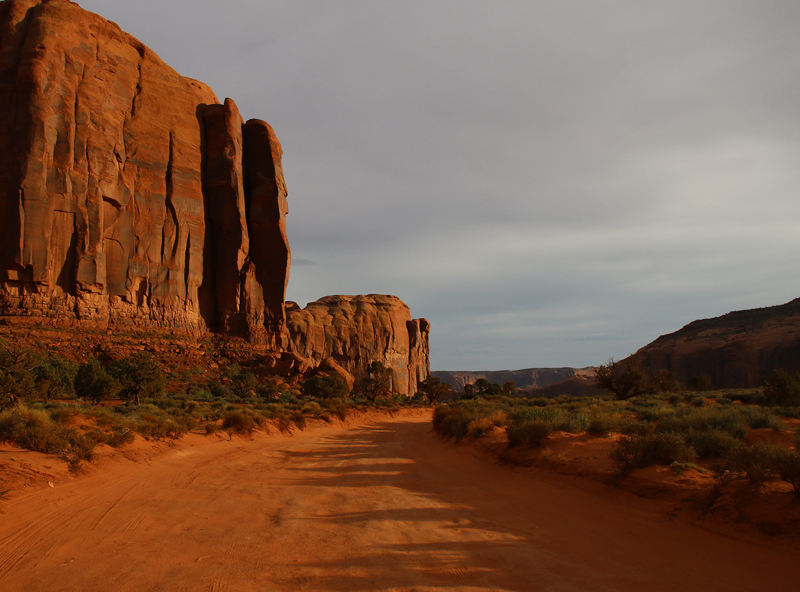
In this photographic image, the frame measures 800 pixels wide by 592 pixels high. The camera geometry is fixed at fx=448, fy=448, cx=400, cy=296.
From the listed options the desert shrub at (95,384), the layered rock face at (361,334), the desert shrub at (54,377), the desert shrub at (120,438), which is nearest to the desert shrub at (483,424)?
the desert shrub at (120,438)

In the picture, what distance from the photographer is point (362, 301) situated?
9738cm

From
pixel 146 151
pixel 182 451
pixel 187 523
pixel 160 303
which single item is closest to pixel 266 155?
pixel 146 151

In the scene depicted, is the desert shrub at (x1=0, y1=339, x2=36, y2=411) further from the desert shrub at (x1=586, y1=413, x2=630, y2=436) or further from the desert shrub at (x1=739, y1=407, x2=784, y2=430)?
the desert shrub at (x1=739, y1=407, x2=784, y2=430)

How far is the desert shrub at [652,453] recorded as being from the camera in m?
7.26

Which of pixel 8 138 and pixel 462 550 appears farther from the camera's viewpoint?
pixel 8 138

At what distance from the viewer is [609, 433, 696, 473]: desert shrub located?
7.26 metres

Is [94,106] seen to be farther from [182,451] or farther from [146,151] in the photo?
[182,451]

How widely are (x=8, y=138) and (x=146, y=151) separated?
10.1 metres

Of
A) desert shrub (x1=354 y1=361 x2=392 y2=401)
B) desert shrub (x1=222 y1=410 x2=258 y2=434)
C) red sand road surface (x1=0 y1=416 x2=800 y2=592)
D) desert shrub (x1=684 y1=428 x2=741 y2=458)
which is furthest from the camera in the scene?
desert shrub (x1=354 y1=361 x2=392 y2=401)

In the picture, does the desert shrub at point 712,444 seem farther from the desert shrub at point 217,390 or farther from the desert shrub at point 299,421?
the desert shrub at point 217,390

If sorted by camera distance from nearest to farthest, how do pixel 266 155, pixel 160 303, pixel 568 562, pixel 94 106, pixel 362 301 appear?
pixel 568 562 < pixel 94 106 < pixel 160 303 < pixel 266 155 < pixel 362 301

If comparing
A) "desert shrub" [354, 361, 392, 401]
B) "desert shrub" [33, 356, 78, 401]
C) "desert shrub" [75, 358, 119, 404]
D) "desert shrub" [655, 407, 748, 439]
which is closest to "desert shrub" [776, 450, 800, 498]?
"desert shrub" [655, 407, 748, 439]

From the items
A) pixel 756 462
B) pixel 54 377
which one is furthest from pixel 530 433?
pixel 54 377

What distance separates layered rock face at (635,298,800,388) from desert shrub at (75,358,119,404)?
68.2 metres
